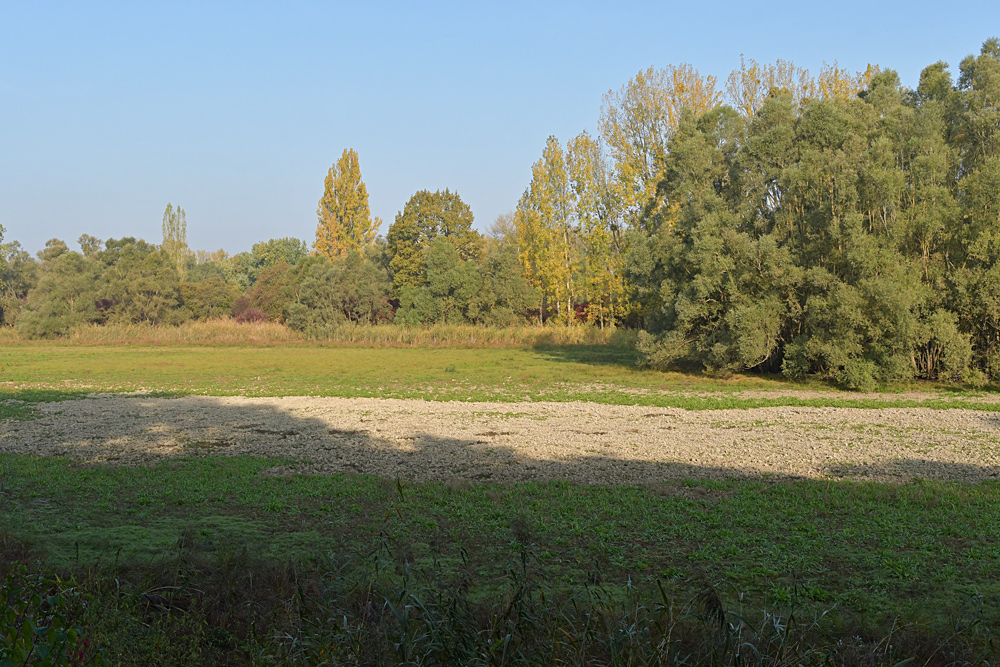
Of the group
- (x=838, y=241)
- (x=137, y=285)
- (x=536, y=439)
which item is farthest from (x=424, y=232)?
(x=536, y=439)

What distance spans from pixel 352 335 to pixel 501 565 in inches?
1447

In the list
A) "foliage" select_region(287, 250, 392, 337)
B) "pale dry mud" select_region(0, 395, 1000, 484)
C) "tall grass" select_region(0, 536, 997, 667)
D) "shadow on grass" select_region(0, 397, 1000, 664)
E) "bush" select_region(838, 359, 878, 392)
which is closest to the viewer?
"tall grass" select_region(0, 536, 997, 667)

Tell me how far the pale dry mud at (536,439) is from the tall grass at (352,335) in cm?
2205

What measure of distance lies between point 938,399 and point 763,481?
978 centimetres

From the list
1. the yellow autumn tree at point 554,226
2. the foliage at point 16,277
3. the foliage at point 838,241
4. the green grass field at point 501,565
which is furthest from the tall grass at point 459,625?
the foliage at point 16,277

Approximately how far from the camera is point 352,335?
4122 centimetres

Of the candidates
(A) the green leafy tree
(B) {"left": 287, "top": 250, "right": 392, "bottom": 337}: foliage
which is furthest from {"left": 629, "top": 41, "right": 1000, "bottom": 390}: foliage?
(B) {"left": 287, "top": 250, "right": 392, "bottom": 337}: foliage

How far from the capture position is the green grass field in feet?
12.8

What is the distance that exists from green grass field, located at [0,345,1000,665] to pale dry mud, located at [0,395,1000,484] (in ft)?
2.49

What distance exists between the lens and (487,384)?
65.5 feet

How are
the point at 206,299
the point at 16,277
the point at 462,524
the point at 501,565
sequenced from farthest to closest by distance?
the point at 16,277 → the point at 206,299 → the point at 462,524 → the point at 501,565

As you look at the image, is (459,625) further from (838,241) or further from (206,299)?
(206,299)

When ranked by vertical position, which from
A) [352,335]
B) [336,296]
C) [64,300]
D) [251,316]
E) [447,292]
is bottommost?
[352,335]

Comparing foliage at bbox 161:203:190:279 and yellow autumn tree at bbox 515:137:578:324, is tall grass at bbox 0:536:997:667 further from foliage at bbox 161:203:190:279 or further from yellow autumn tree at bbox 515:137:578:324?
foliage at bbox 161:203:190:279
